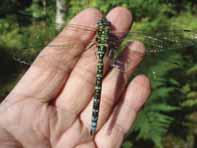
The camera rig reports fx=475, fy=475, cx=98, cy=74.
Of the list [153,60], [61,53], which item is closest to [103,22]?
[61,53]

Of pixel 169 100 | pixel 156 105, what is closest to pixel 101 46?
pixel 156 105

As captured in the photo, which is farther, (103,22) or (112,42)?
(112,42)

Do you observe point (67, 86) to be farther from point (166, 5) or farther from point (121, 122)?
point (166, 5)

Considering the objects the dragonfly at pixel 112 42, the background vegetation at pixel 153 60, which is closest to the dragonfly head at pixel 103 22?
the dragonfly at pixel 112 42

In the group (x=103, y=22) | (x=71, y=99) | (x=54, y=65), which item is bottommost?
(x=71, y=99)

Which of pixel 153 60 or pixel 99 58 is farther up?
pixel 99 58

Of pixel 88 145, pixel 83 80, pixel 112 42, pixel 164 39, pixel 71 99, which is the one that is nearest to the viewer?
pixel 88 145

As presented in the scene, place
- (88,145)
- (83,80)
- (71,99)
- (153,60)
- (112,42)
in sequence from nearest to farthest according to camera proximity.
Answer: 1. (88,145)
2. (71,99)
3. (83,80)
4. (112,42)
5. (153,60)

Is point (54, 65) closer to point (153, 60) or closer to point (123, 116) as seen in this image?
point (123, 116)

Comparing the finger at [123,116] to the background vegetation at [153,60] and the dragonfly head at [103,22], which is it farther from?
the background vegetation at [153,60]
